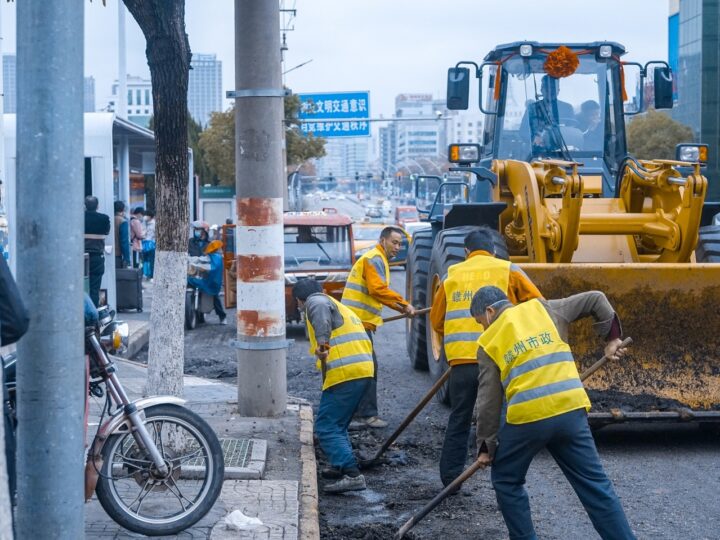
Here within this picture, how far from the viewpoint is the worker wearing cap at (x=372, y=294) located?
372 inches

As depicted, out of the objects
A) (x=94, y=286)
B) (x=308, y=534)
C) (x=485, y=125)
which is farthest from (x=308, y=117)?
(x=308, y=534)

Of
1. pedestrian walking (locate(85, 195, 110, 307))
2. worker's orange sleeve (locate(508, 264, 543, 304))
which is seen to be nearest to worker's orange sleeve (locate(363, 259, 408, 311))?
worker's orange sleeve (locate(508, 264, 543, 304))

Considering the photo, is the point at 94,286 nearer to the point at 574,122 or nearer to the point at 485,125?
the point at 485,125

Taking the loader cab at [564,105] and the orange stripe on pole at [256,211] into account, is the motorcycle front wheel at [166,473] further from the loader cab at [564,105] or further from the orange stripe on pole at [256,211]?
the loader cab at [564,105]

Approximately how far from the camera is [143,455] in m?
5.82

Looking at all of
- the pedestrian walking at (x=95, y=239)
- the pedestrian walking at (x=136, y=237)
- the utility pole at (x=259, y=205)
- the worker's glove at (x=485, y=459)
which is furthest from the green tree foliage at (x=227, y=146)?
the worker's glove at (x=485, y=459)

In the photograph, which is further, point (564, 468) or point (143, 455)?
point (143, 455)

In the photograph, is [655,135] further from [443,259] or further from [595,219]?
[443,259]

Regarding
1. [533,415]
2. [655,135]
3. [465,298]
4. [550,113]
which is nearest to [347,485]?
[465,298]

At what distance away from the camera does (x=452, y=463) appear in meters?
7.25

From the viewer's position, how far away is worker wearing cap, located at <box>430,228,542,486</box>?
7.21 metres

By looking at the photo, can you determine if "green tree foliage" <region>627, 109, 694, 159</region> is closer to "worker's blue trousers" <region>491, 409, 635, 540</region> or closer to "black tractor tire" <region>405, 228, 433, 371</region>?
"black tractor tire" <region>405, 228, 433, 371</region>

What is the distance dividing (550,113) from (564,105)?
21 centimetres

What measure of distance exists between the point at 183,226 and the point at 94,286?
8128 mm
